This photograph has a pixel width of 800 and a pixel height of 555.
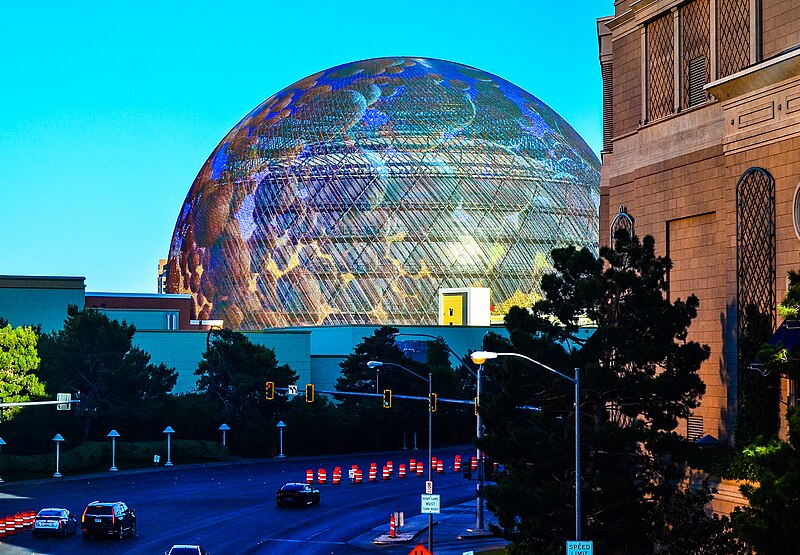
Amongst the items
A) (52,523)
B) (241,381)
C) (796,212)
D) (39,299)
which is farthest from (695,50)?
(39,299)

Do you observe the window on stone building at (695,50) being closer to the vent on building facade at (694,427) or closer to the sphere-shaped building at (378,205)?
the vent on building facade at (694,427)

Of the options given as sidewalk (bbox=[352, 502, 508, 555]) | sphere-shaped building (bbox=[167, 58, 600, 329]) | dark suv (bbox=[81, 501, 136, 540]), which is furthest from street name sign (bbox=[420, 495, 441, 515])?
sphere-shaped building (bbox=[167, 58, 600, 329])

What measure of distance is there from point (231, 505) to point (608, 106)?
70.2 feet

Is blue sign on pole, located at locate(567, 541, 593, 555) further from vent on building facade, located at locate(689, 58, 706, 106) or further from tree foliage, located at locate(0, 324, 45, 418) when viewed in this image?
tree foliage, located at locate(0, 324, 45, 418)

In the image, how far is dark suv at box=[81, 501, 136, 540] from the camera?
50.0m

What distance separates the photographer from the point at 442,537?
170 feet

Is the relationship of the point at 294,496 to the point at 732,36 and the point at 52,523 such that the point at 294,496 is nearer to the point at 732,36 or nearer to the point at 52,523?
the point at 52,523

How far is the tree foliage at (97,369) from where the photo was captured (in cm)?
8319

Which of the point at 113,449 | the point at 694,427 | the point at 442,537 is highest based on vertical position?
the point at 694,427

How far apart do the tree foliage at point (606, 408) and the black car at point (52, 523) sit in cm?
1514

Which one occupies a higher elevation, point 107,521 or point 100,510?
point 100,510

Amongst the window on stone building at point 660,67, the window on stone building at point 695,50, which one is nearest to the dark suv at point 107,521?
the window on stone building at point 660,67

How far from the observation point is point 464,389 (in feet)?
322

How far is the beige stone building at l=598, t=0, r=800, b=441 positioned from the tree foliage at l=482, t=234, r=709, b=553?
1.52 m
